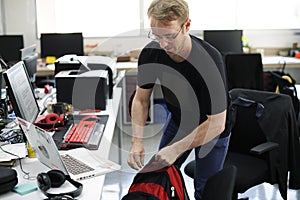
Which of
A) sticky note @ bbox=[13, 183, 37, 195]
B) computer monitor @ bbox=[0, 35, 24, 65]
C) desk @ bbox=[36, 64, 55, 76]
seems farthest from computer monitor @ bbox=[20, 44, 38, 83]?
sticky note @ bbox=[13, 183, 37, 195]

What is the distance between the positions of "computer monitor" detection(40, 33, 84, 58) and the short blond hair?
3.49m

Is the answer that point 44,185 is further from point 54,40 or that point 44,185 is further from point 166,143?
point 54,40

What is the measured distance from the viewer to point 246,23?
5.83m

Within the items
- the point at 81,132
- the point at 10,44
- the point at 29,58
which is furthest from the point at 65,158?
the point at 10,44

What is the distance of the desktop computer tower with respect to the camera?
10.3 feet

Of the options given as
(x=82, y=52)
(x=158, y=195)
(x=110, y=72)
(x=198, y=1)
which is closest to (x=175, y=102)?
(x=158, y=195)

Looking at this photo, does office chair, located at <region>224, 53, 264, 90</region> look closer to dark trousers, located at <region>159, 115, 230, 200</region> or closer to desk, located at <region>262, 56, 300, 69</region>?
desk, located at <region>262, 56, 300, 69</region>

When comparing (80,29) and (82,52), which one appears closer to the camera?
(82,52)

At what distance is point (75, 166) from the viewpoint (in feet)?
6.59

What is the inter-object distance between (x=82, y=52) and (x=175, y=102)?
125 inches

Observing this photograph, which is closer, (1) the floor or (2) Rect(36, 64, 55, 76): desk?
(1) the floor

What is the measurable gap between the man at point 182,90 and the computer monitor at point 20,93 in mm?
590

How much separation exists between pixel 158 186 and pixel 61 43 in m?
4.01

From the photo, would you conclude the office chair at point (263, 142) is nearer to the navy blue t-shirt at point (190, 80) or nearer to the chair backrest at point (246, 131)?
the chair backrest at point (246, 131)
